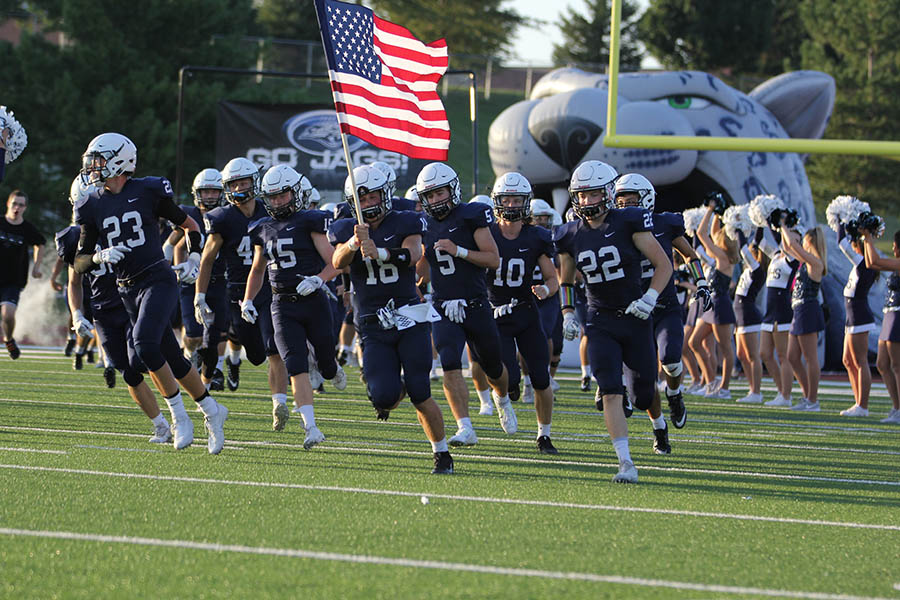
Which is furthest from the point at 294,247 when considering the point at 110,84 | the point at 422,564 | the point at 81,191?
the point at 110,84

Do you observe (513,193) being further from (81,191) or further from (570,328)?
(81,191)

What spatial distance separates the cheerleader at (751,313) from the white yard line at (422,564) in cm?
882

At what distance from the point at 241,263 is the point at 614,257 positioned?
396cm

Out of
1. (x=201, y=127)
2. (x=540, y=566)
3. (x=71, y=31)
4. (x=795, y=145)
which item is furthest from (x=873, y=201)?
(x=540, y=566)

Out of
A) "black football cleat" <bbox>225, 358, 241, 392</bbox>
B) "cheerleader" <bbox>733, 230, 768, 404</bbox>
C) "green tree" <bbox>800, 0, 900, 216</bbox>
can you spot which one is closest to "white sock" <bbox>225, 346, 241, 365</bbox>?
"black football cleat" <bbox>225, 358, 241, 392</bbox>

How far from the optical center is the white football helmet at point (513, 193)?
28.4ft

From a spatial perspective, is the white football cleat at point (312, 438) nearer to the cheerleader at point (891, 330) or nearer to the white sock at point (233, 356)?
the white sock at point (233, 356)

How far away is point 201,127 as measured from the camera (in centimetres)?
3080

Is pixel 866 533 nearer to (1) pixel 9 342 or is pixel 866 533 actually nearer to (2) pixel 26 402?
(2) pixel 26 402

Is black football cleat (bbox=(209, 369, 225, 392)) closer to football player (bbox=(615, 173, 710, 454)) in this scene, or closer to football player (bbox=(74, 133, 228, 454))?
football player (bbox=(74, 133, 228, 454))

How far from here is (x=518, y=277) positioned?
9039 millimetres

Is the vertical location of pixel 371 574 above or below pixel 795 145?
below

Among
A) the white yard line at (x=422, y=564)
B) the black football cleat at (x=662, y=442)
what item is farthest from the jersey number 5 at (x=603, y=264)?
the white yard line at (x=422, y=564)

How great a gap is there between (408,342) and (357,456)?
3.10ft
